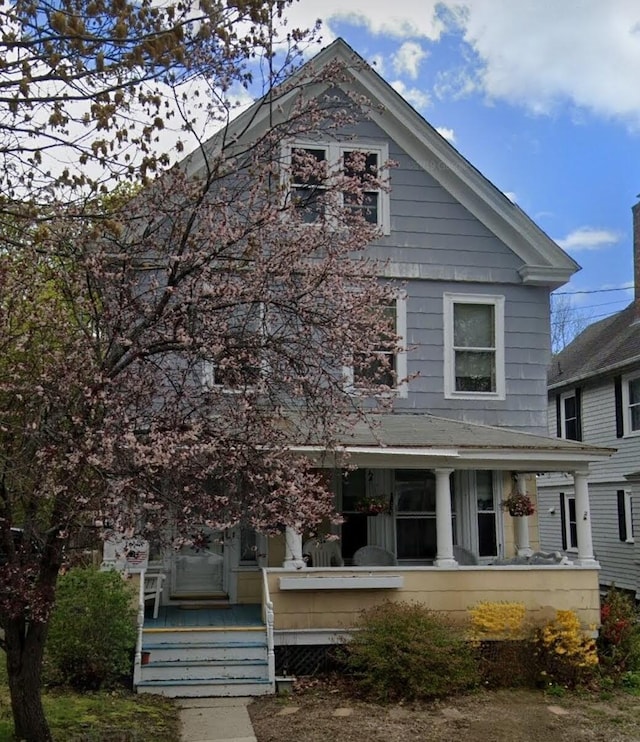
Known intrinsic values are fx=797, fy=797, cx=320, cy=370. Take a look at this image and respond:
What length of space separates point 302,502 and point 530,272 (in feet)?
25.1

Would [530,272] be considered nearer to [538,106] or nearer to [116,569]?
[538,106]

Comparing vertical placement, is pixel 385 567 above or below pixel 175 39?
below

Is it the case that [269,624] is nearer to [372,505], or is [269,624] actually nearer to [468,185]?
[372,505]

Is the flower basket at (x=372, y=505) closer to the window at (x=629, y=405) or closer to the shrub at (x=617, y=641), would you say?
the shrub at (x=617, y=641)

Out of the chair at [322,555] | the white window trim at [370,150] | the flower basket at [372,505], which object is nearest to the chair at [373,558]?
the chair at [322,555]

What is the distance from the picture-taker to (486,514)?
12961 mm

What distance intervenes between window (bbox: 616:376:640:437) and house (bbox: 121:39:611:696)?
27.7ft

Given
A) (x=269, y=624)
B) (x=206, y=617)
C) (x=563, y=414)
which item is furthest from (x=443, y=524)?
(x=563, y=414)

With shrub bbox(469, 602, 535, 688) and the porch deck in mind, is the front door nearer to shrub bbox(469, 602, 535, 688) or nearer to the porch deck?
the porch deck

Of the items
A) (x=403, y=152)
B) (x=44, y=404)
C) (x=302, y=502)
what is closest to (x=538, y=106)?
(x=403, y=152)

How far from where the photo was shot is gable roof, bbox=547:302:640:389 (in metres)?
21.0

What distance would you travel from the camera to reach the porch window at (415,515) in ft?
41.3

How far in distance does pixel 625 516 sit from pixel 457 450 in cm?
1206

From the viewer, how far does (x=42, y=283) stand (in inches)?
280
